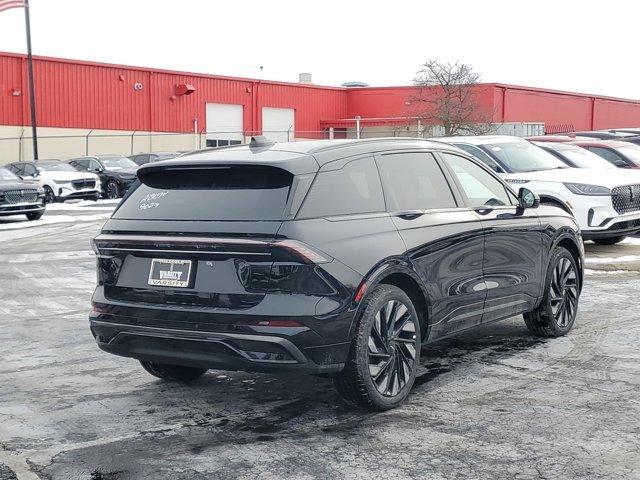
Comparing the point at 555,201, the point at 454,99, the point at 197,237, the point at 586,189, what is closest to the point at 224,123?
the point at 454,99

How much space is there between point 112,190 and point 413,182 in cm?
2785

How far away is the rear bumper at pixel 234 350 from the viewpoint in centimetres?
531

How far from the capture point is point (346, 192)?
19.3 ft

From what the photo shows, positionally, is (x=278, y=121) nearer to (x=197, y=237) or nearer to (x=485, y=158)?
(x=485, y=158)

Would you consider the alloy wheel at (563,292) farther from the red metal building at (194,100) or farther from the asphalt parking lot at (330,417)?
the red metal building at (194,100)

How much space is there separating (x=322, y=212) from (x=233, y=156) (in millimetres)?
736

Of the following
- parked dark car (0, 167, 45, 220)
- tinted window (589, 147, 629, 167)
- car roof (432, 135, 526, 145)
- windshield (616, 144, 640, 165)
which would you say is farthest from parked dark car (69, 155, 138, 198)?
car roof (432, 135, 526, 145)

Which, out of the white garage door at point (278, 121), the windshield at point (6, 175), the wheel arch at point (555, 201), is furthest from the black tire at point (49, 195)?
the white garage door at point (278, 121)

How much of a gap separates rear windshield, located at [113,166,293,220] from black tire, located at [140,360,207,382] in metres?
1.20

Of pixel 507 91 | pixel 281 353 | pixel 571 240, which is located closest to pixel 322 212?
pixel 281 353

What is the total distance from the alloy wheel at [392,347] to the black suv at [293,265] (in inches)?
0.4

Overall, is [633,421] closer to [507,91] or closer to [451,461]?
[451,461]

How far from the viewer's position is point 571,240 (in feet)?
27.4

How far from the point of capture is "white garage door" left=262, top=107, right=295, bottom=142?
5388 cm
